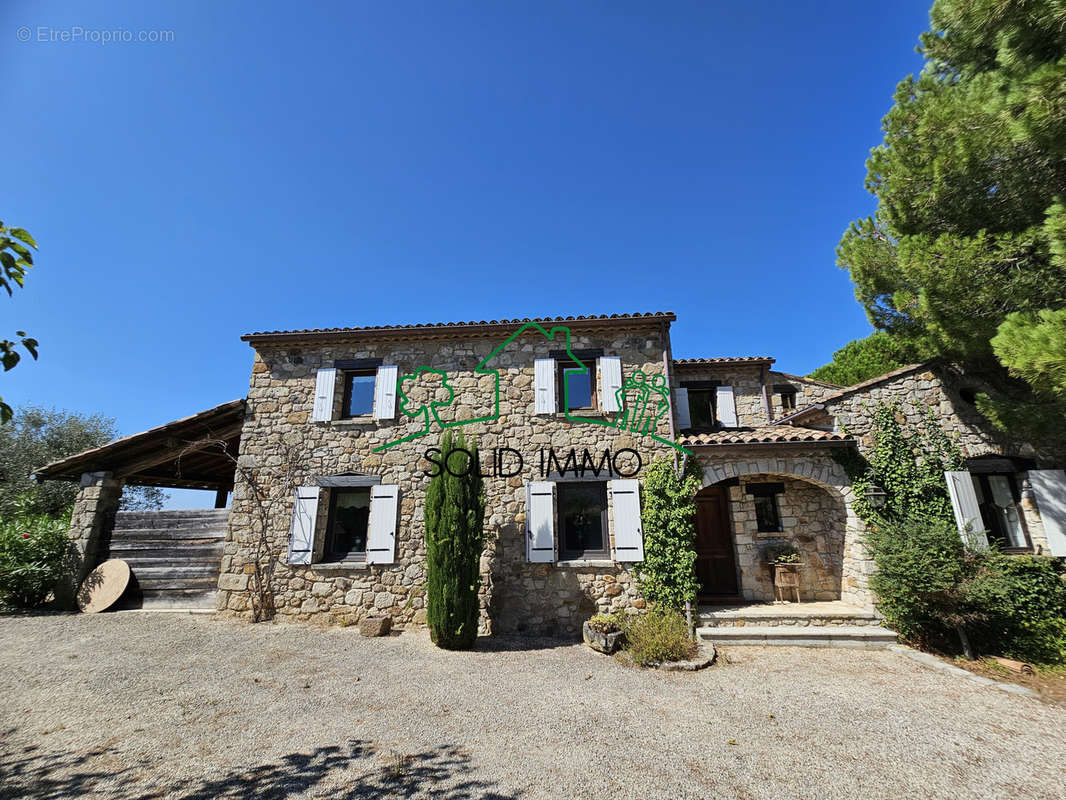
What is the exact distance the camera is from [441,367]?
8516 millimetres

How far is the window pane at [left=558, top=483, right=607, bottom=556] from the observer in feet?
25.6

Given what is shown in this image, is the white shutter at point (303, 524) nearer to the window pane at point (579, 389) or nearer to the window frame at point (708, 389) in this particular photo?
the window pane at point (579, 389)

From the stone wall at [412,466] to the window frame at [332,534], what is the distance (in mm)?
192

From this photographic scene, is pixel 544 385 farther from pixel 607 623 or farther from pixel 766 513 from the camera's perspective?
pixel 766 513

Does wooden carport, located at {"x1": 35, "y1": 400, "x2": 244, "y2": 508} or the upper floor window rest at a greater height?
the upper floor window

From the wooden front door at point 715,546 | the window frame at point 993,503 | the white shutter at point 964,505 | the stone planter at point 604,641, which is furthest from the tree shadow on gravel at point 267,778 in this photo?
the window frame at point 993,503

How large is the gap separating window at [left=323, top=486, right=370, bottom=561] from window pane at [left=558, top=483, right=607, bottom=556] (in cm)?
361

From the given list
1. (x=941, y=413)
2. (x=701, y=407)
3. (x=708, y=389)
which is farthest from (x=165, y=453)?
(x=941, y=413)

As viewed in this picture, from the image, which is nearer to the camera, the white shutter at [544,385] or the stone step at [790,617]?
the stone step at [790,617]

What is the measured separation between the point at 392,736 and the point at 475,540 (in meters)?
2.84

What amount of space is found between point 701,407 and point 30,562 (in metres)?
13.9

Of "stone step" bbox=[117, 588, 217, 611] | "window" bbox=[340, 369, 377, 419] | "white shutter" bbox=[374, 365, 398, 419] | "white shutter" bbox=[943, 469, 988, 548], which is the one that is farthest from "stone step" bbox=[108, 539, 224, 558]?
"white shutter" bbox=[943, 469, 988, 548]

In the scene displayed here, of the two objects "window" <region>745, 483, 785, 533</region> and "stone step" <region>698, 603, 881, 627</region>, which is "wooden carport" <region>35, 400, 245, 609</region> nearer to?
"stone step" <region>698, 603, 881, 627</region>

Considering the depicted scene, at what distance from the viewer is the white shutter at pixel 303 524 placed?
7832mm
